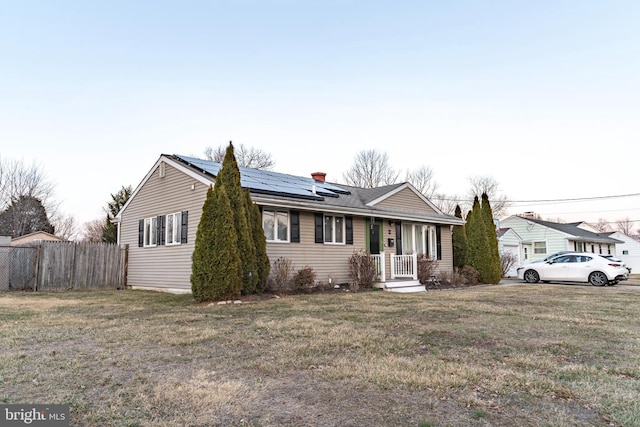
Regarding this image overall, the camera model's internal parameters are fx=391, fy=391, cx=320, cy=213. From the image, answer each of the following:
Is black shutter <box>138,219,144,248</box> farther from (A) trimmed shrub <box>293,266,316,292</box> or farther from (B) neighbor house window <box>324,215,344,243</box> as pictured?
(B) neighbor house window <box>324,215,344,243</box>

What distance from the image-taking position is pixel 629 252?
1439 inches

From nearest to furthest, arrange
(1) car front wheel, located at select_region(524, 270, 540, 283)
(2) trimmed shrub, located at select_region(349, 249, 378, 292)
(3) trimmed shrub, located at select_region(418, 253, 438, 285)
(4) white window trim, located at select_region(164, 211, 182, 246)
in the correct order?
(4) white window trim, located at select_region(164, 211, 182, 246) → (2) trimmed shrub, located at select_region(349, 249, 378, 292) → (3) trimmed shrub, located at select_region(418, 253, 438, 285) → (1) car front wheel, located at select_region(524, 270, 540, 283)

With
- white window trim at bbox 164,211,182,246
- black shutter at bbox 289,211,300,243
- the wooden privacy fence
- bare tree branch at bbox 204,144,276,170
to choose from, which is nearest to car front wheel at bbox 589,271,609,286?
black shutter at bbox 289,211,300,243

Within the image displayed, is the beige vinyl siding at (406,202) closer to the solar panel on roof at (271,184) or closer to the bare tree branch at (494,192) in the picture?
the solar panel on roof at (271,184)

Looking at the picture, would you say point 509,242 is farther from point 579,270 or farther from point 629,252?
point 629,252

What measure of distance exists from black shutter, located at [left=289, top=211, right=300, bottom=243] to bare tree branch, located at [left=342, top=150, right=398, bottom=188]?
2302cm

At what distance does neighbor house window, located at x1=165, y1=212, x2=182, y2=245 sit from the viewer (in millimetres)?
12742

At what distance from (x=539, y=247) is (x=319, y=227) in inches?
949

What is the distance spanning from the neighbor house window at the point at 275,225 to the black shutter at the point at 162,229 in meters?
3.89

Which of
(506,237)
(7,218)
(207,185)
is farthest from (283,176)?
(7,218)

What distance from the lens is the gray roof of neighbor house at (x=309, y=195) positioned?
11.9 m

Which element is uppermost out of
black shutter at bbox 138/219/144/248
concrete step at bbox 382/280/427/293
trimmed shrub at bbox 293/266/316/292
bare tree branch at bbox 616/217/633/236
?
bare tree branch at bbox 616/217/633/236

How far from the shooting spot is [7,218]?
27.8 meters

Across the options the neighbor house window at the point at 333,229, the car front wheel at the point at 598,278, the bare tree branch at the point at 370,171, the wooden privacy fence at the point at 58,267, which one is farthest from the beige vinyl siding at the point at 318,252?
the bare tree branch at the point at 370,171
